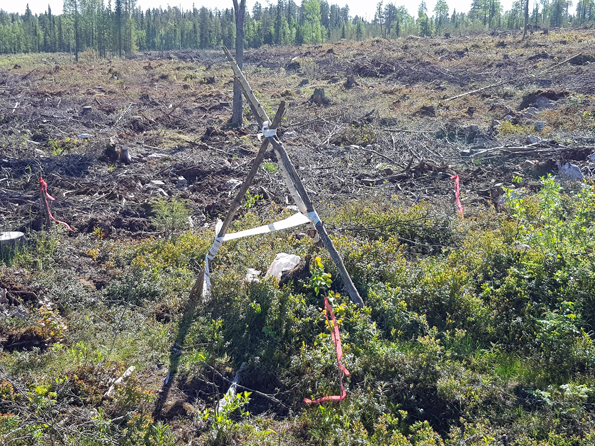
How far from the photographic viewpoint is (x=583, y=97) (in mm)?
14266

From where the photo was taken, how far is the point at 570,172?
809 centimetres

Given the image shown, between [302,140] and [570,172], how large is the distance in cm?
605

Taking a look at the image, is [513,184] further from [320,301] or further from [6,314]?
[6,314]

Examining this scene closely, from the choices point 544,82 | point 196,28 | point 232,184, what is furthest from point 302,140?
point 196,28

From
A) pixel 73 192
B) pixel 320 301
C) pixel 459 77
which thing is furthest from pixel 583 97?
pixel 73 192

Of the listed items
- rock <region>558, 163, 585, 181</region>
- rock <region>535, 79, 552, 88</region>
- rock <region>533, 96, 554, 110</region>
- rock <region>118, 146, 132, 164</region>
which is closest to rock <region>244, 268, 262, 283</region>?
rock <region>118, 146, 132, 164</region>

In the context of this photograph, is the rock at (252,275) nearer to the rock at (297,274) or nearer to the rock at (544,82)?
the rock at (297,274)

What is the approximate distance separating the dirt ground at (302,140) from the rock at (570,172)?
26 centimetres

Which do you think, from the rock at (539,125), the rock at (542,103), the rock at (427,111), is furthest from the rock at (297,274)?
the rock at (542,103)

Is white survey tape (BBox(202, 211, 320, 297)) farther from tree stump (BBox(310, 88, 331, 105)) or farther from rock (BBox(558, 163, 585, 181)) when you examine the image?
tree stump (BBox(310, 88, 331, 105))

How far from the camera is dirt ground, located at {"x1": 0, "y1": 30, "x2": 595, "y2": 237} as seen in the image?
781cm

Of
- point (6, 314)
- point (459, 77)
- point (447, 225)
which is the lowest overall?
point (6, 314)

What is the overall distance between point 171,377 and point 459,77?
21.1m

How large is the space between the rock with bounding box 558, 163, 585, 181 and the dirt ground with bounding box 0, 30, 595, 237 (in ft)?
0.85
